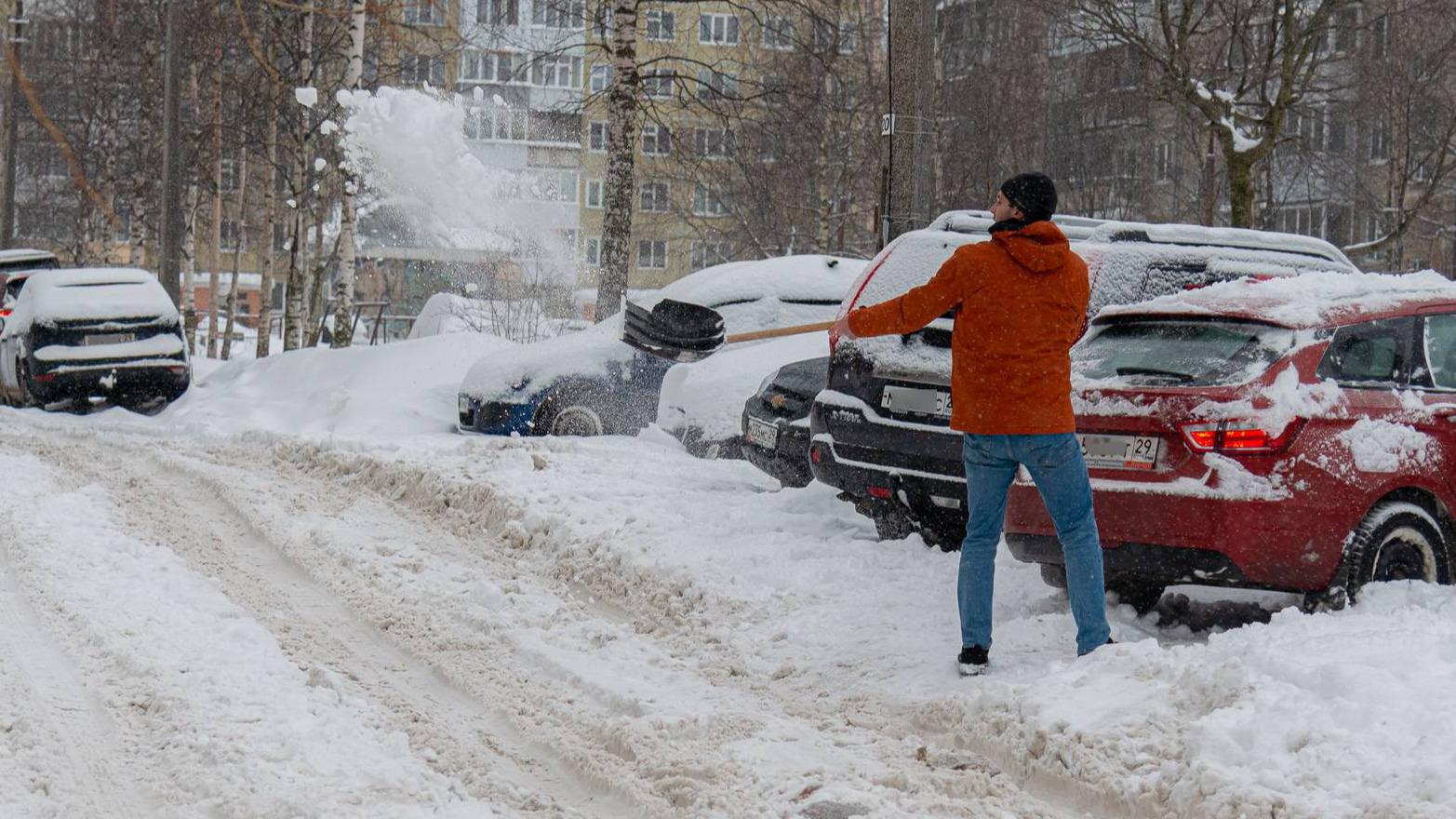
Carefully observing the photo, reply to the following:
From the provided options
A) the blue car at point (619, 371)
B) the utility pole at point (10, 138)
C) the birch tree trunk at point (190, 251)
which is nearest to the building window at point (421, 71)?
the birch tree trunk at point (190, 251)

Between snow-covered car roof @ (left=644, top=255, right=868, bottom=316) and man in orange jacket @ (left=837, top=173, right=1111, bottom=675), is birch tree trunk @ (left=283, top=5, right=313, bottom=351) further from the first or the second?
man in orange jacket @ (left=837, top=173, right=1111, bottom=675)

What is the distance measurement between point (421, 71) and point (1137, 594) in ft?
117

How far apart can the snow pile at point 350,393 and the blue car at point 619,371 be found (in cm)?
80

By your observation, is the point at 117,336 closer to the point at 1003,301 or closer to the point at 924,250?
the point at 924,250

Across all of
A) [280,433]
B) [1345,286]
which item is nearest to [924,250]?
[1345,286]

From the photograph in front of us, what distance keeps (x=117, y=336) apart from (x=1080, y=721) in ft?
46.9

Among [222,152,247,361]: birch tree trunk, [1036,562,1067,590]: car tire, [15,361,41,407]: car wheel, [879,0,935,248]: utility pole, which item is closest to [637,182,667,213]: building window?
[222,152,247,361]: birch tree trunk

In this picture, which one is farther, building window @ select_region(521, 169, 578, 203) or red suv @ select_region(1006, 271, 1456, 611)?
building window @ select_region(521, 169, 578, 203)

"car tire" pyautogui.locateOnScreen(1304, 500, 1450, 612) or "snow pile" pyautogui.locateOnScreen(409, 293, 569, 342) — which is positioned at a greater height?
"snow pile" pyautogui.locateOnScreen(409, 293, 569, 342)

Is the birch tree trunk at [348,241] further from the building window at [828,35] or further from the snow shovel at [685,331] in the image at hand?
the snow shovel at [685,331]

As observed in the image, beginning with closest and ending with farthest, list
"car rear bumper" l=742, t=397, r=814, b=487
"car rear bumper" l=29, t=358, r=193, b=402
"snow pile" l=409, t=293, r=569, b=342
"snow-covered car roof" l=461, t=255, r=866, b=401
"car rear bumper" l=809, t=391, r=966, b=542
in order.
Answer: "car rear bumper" l=809, t=391, r=966, b=542, "car rear bumper" l=742, t=397, r=814, b=487, "snow-covered car roof" l=461, t=255, r=866, b=401, "car rear bumper" l=29, t=358, r=193, b=402, "snow pile" l=409, t=293, r=569, b=342

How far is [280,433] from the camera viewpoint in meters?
13.5

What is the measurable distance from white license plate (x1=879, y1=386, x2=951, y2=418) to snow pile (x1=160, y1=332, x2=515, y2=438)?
596 centimetres

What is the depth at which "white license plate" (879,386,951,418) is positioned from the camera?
826cm
